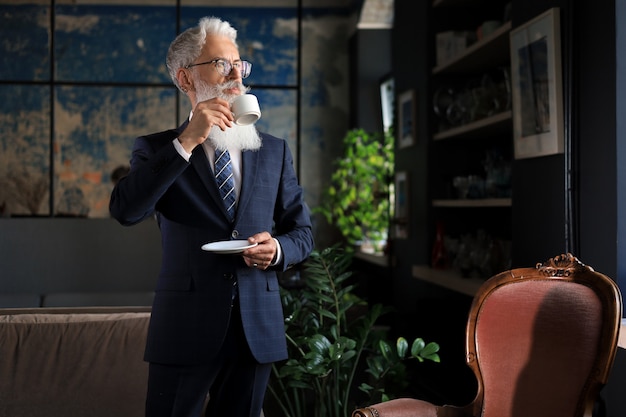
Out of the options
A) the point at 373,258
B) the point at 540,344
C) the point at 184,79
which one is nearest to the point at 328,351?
the point at 540,344

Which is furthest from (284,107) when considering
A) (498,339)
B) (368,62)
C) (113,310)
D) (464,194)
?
(498,339)

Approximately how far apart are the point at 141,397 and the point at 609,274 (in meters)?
1.58

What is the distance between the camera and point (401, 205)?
17.9ft

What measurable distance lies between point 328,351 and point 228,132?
1.25 meters

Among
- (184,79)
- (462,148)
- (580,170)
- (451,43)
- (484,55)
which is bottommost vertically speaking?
(580,170)

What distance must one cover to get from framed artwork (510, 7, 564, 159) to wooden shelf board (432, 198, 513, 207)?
0.41 m

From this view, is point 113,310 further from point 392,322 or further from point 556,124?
point 392,322

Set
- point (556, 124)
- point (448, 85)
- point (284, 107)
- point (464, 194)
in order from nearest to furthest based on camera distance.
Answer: point (556, 124)
point (464, 194)
point (448, 85)
point (284, 107)

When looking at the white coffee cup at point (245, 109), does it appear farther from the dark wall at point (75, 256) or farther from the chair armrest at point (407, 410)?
the dark wall at point (75, 256)

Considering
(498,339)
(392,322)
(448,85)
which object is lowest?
(392,322)

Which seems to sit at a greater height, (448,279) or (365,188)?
(365,188)

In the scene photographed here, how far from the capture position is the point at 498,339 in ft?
7.57

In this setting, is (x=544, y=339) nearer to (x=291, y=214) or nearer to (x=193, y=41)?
(x=291, y=214)

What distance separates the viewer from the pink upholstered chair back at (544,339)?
210cm
